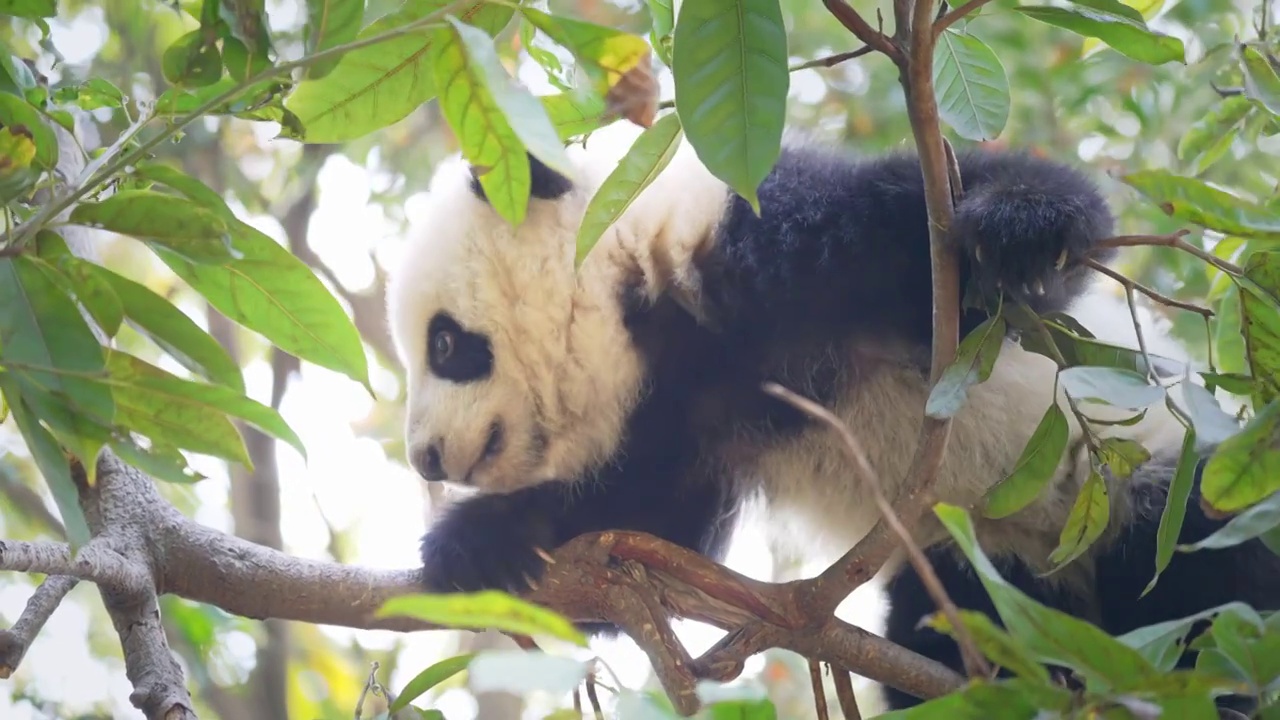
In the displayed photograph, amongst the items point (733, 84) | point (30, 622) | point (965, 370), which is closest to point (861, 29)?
point (733, 84)

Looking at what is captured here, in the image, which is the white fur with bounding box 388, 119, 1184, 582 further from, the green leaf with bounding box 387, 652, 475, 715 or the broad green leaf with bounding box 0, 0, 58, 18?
the broad green leaf with bounding box 0, 0, 58, 18

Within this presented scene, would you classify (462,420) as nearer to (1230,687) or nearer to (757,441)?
(757,441)

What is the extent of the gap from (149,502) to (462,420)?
2.09 feet

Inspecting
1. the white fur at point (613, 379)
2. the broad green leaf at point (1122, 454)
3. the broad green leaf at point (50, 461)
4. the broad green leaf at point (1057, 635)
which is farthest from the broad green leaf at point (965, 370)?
the broad green leaf at point (50, 461)

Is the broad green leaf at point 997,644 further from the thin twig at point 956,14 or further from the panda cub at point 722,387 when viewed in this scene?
the panda cub at point 722,387

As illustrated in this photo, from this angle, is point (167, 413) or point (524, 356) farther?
point (524, 356)

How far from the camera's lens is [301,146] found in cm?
439

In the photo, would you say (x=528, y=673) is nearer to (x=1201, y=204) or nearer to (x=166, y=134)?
(x=166, y=134)

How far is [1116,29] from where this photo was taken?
1351 mm

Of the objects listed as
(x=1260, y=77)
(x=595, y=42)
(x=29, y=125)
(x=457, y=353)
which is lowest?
(x=1260, y=77)

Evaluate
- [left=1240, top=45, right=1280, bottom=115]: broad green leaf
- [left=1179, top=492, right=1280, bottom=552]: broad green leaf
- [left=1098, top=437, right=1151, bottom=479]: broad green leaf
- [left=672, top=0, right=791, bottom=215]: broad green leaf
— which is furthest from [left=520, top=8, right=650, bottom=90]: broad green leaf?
[left=1240, top=45, right=1280, bottom=115]: broad green leaf

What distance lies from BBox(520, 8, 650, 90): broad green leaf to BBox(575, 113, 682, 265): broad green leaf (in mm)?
252

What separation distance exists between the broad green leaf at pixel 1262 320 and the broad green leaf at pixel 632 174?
0.68m

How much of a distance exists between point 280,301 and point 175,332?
0.40ft
